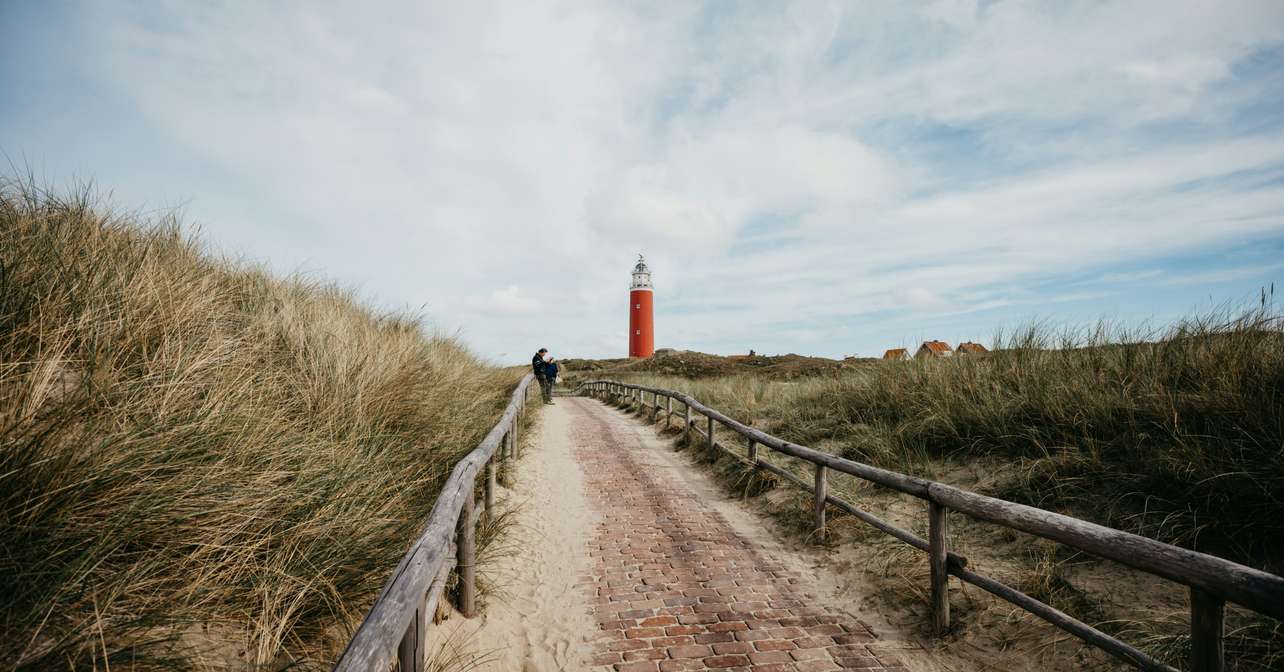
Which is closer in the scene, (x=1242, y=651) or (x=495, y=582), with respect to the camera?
(x=1242, y=651)

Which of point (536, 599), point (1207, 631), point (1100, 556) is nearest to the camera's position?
point (1207, 631)

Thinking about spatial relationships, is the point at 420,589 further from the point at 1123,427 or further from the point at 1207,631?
the point at 1123,427

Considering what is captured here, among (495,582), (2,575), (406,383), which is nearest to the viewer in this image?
(2,575)

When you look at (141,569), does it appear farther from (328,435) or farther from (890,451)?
(890,451)

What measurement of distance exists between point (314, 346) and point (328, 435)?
163 cm

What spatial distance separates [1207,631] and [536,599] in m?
4.15

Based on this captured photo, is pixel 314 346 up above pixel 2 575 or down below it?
above

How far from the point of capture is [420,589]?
2.45 metres

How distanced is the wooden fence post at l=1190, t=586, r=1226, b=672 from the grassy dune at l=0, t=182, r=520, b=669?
402 cm

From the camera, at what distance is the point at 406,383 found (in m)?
6.08

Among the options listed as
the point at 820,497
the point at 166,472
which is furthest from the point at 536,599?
the point at 820,497

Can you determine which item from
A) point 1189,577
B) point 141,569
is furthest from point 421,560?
point 1189,577

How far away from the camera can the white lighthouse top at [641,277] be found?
4678 cm

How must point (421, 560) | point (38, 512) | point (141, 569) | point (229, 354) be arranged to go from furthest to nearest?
point (229, 354) → point (421, 560) → point (141, 569) → point (38, 512)
